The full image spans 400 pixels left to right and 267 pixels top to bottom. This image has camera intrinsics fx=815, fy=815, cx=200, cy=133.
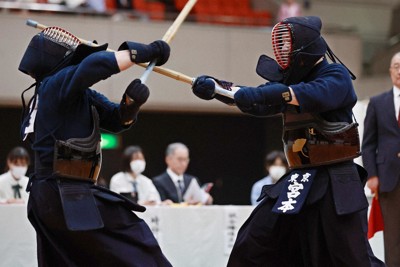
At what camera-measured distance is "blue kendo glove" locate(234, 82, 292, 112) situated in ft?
14.7

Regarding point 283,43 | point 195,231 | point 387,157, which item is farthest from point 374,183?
point 283,43

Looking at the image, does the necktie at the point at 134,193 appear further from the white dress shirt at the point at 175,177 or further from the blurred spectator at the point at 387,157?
the blurred spectator at the point at 387,157

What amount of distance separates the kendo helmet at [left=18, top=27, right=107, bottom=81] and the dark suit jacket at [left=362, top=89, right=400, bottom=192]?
276 cm

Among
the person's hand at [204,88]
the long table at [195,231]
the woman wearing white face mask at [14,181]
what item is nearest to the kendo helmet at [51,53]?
the person's hand at [204,88]

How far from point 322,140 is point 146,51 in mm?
1121

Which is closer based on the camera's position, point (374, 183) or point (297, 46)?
point (297, 46)

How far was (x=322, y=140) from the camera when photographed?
4.63 meters

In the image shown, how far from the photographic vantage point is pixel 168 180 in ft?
28.8

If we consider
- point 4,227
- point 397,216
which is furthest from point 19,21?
point 397,216

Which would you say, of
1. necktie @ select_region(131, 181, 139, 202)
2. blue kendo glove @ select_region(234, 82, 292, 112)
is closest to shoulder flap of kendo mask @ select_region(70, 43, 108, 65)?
blue kendo glove @ select_region(234, 82, 292, 112)

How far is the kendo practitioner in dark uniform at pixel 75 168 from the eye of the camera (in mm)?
4438

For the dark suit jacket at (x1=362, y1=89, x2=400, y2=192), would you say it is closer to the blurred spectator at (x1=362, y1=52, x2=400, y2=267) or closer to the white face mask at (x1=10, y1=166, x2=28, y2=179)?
the blurred spectator at (x1=362, y1=52, x2=400, y2=267)

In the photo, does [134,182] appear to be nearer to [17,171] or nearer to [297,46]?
[17,171]

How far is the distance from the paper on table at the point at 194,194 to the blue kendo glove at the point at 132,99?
12.7 ft
